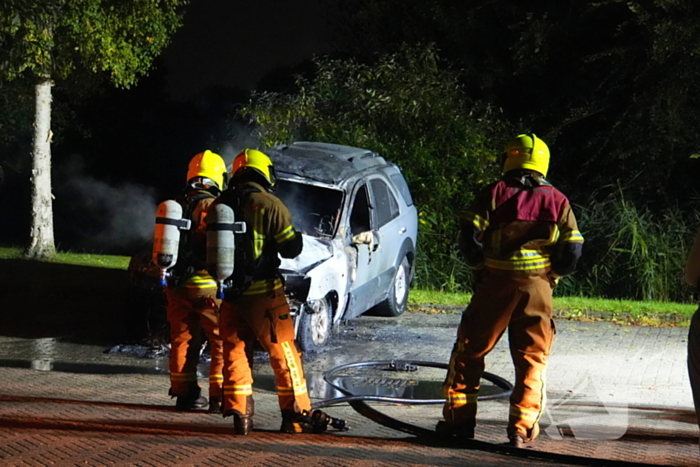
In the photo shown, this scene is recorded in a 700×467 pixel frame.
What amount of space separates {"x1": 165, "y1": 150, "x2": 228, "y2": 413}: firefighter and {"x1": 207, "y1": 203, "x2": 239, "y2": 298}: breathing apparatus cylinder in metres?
0.62

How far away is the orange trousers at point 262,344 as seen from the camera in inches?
237

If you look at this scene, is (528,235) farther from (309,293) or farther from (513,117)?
(513,117)

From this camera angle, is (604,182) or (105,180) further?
(105,180)

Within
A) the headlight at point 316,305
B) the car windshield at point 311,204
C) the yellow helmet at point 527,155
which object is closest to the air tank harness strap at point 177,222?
the yellow helmet at point 527,155

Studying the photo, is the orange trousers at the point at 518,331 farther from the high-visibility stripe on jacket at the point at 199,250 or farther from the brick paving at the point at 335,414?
the high-visibility stripe on jacket at the point at 199,250

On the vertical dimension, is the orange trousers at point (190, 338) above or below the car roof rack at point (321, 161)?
below

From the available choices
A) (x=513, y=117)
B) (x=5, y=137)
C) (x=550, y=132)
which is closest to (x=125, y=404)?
(x=550, y=132)

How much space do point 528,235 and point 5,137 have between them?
19.4 m

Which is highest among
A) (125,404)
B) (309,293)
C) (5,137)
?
(5,137)

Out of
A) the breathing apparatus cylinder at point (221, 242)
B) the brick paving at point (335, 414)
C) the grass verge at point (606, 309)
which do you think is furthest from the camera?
the grass verge at point (606, 309)

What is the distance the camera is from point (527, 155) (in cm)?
591

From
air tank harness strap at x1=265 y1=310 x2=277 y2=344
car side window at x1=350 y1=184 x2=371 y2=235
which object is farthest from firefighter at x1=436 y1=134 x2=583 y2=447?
car side window at x1=350 y1=184 x2=371 y2=235

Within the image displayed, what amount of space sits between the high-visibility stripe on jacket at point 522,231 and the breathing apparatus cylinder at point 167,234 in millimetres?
1924

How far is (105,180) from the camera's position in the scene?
35.5 m
